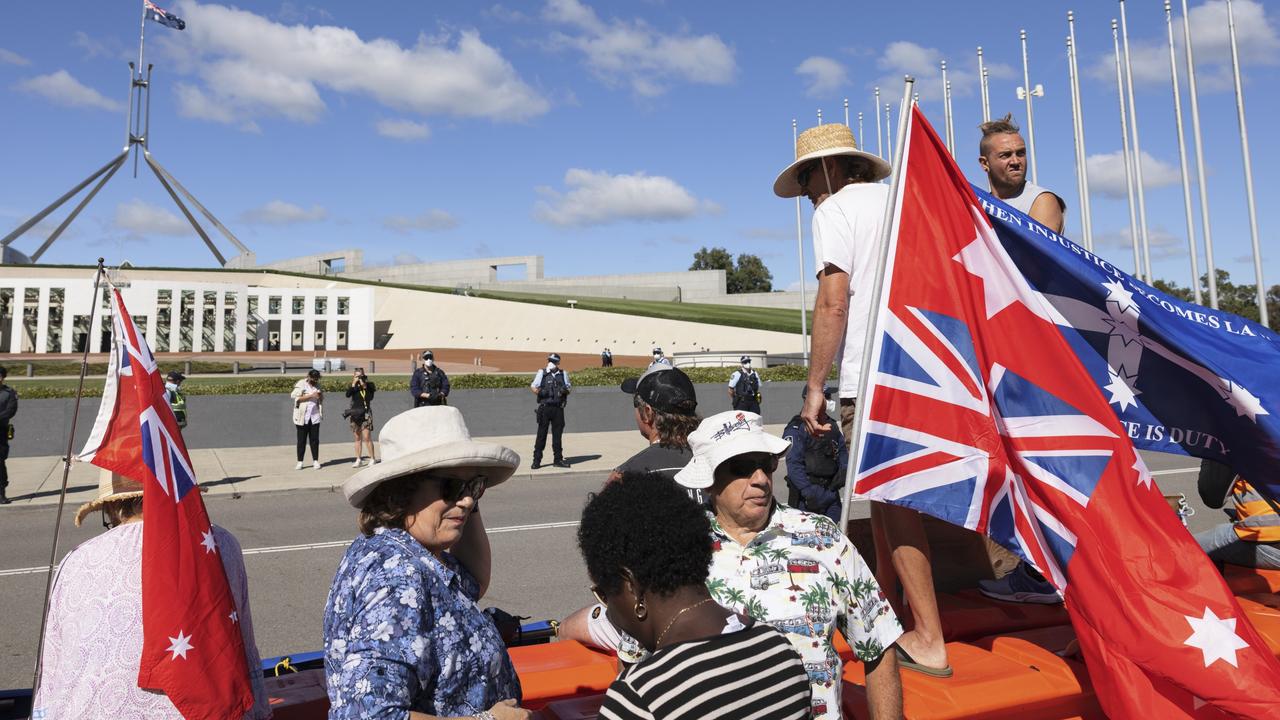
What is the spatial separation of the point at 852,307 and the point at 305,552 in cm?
680

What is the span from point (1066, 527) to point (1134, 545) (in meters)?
0.18

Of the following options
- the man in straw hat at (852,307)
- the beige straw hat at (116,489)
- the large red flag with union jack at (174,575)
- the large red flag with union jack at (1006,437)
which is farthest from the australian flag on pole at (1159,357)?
the beige straw hat at (116,489)

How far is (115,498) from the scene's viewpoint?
2.71m

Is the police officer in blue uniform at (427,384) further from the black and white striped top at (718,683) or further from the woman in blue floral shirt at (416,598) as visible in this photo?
the black and white striped top at (718,683)

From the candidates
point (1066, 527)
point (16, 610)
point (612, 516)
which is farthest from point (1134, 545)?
point (16, 610)

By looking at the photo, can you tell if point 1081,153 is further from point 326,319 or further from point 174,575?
point 326,319

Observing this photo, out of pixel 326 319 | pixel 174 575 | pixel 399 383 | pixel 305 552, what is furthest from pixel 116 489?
pixel 326 319

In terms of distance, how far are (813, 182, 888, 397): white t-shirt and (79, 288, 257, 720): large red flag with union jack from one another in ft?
7.24

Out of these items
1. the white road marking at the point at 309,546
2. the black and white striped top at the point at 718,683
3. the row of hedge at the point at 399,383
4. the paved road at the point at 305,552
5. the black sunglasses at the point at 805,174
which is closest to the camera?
the black and white striped top at the point at 718,683

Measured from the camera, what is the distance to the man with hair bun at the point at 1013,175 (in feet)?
12.4

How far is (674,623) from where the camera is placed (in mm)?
1890

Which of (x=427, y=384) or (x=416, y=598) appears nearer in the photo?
(x=416, y=598)

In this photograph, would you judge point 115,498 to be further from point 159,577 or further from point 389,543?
point 389,543

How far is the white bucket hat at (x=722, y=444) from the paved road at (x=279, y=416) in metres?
15.6
